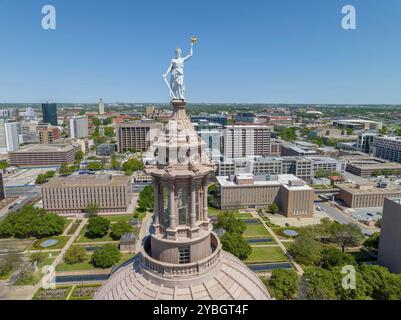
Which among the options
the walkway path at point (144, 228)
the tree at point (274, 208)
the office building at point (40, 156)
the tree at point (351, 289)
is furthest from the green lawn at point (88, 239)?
the office building at point (40, 156)

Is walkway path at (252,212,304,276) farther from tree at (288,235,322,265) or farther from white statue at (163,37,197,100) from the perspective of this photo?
white statue at (163,37,197,100)

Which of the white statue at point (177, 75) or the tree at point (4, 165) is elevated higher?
the white statue at point (177, 75)

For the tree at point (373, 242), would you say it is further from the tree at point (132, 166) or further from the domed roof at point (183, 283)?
the tree at point (132, 166)

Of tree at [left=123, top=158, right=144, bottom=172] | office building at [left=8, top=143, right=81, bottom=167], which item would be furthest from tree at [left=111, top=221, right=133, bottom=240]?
office building at [left=8, top=143, right=81, bottom=167]

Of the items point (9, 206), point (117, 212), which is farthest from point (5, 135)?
point (117, 212)

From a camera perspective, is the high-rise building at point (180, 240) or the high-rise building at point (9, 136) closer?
the high-rise building at point (180, 240)
